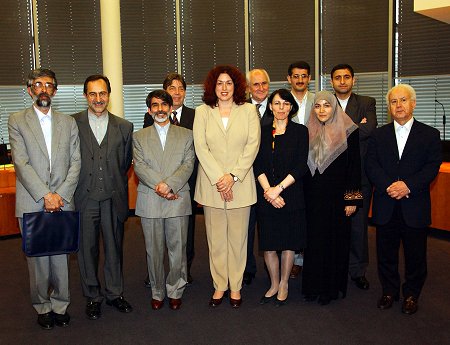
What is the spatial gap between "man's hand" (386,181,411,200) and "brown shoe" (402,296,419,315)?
→ 0.80 meters

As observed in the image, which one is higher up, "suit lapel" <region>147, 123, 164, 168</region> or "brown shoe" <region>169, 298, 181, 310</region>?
"suit lapel" <region>147, 123, 164, 168</region>

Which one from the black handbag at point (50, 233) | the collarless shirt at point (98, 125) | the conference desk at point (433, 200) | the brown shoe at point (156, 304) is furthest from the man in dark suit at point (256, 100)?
the conference desk at point (433, 200)

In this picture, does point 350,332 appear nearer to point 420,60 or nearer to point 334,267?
point 334,267

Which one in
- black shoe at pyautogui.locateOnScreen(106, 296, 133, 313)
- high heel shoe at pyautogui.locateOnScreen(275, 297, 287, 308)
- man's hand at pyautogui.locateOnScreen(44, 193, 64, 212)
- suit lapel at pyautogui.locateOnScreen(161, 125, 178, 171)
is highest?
suit lapel at pyautogui.locateOnScreen(161, 125, 178, 171)

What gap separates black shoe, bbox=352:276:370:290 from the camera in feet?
14.5

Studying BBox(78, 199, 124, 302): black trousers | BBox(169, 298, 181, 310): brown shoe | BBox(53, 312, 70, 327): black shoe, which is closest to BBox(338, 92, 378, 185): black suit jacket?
BBox(169, 298, 181, 310): brown shoe

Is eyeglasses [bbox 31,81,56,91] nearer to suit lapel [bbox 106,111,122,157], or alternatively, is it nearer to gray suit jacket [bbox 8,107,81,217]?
gray suit jacket [bbox 8,107,81,217]

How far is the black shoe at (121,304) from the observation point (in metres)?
3.95

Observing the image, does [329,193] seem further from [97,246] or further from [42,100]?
[42,100]

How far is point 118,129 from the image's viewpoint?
12.6 feet

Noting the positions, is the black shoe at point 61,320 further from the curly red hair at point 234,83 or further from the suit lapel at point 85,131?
the curly red hair at point 234,83

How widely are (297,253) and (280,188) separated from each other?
1.31 m

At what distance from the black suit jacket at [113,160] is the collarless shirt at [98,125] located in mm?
32

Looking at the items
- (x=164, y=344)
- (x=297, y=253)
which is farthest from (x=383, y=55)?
(x=164, y=344)
